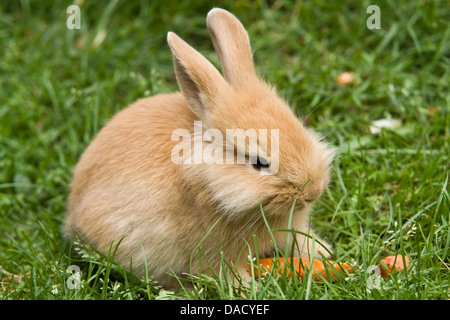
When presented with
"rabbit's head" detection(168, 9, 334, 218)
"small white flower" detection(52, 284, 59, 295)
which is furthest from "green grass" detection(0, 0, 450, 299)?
"rabbit's head" detection(168, 9, 334, 218)

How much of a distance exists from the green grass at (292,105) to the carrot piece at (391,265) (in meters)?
0.07

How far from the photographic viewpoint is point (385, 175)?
4.90 metres

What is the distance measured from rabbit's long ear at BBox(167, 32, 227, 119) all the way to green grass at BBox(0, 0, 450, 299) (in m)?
1.25

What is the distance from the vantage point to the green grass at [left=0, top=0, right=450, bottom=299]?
408 cm

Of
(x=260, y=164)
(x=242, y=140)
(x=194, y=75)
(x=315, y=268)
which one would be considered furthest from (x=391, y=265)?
(x=194, y=75)

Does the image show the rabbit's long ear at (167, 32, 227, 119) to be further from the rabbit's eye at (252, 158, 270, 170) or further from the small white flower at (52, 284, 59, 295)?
the small white flower at (52, 284, 59, 295)

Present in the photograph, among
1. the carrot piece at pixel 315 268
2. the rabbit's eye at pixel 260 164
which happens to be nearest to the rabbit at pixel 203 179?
the rabbit's eye at pixel 260 164

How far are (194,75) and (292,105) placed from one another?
2.06m

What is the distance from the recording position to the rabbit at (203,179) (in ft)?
12.7

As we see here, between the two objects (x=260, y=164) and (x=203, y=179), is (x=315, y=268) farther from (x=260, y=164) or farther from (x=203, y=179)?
(x=203, y=179)

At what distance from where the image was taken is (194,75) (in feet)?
13.2
